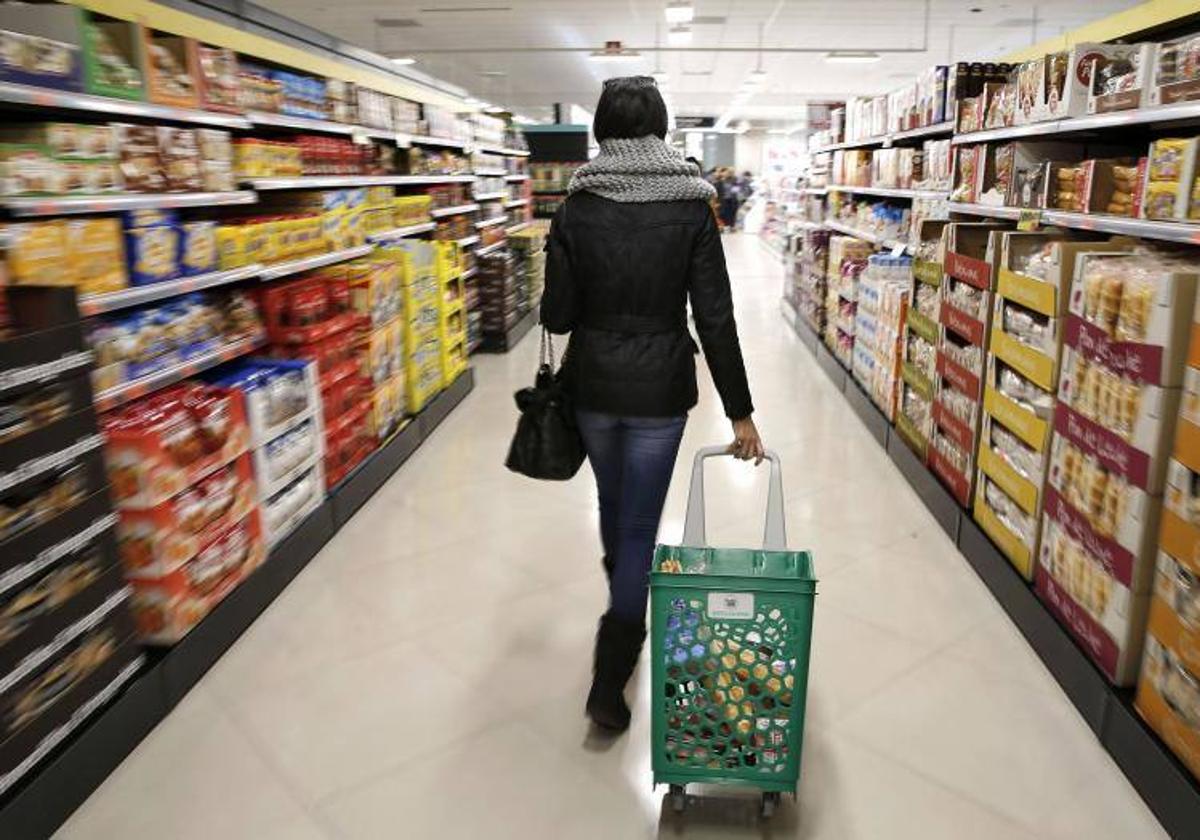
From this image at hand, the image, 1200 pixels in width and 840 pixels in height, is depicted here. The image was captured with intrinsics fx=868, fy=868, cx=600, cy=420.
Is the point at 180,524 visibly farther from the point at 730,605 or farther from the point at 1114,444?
the point at 1114,444

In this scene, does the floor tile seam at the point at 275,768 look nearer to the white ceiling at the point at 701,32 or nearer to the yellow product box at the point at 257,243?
the yellow product box at the point at 257,243

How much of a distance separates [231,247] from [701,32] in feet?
38.6

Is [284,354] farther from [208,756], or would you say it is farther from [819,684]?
[819,684]

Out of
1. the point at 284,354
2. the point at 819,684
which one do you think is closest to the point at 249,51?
the point at 284,354

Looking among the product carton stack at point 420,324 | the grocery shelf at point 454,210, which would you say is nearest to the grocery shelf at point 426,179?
the grocery shelf at point 454,210

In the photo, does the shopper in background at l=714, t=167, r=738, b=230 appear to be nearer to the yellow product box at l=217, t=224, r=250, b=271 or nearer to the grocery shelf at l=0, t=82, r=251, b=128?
the yellow product box at l=217, t=224, r=250, b=271

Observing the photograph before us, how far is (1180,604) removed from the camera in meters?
2.18

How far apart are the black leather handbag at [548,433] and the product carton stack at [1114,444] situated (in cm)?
155

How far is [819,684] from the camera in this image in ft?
Result: 9.21

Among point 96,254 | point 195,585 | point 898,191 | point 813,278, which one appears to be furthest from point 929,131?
point 195,585

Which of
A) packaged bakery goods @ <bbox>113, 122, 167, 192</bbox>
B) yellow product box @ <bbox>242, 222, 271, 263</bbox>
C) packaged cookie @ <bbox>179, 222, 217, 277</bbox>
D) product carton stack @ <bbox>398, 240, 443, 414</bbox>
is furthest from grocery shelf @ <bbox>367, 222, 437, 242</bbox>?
packaged bakery goods @ <bbox>113, 122, 167, 192</bbox>

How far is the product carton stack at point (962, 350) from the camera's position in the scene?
3.65 meters

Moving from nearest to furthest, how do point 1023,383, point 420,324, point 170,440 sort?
point 170,440
point 1023,383
point 420,324

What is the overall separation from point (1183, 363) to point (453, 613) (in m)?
2.48
